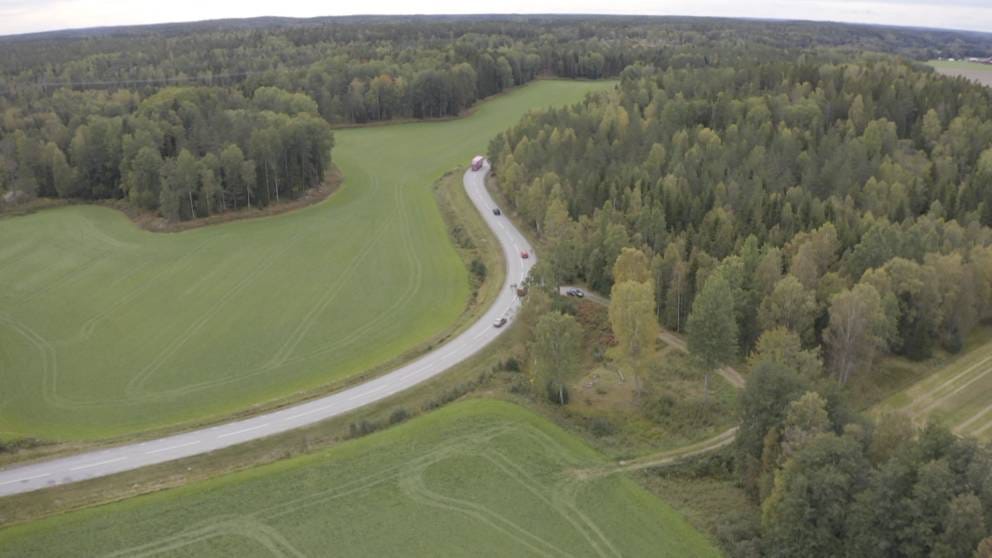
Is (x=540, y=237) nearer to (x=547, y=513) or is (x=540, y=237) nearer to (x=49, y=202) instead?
(x=547, y=513)

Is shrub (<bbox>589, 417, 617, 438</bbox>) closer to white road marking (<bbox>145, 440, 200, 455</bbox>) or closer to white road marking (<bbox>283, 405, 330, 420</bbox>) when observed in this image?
white road marking (<bbox>283, 405, 330, 420</bbox>)

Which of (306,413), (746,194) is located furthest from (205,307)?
(746,194)

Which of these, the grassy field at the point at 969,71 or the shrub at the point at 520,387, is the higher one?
the grassy field at the point at 969,71

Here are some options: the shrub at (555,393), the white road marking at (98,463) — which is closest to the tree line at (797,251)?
Answer: the shrub at (555,393)

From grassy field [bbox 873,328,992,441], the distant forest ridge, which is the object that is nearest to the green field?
the distant forest ridge

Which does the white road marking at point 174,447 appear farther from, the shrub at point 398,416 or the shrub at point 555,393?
the shrub at point 555,393

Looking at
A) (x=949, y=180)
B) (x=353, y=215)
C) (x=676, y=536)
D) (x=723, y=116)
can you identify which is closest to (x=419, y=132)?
(x=353, y=215)
